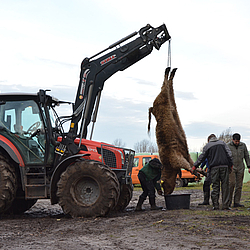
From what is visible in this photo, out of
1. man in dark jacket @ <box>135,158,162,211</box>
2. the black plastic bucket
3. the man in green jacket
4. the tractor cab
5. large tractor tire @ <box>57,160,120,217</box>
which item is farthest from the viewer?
the man in green jacket

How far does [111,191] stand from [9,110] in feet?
10.2

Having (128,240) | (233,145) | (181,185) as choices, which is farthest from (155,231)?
(181,185)

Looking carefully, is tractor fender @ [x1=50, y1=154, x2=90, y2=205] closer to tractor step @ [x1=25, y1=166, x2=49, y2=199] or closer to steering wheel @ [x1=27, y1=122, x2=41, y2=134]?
tractor step @ [x1=25, y1=166, x2=49, y2=199]

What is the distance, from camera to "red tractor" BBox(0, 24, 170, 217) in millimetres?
8211

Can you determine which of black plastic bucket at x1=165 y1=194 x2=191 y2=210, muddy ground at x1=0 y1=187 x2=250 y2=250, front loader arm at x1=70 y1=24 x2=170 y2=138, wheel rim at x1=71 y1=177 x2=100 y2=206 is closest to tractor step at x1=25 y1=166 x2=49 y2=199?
muddy ground at x1=0 y1=187 x2=250 y2=250

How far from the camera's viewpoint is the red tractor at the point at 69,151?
821cm

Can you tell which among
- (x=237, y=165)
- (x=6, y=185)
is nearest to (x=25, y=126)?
(x=6, y=185)

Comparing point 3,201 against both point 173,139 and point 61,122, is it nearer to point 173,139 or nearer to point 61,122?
point 61,122

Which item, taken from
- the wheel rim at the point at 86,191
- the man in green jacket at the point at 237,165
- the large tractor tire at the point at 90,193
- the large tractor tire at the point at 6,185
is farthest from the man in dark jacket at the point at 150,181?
the large tractor tire at the point at 6,185

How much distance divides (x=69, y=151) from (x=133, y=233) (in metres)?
3.18

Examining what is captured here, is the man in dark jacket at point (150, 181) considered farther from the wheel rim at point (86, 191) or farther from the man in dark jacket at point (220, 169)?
the wheel rim at point (86, 191)

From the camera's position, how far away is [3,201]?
8.20 m

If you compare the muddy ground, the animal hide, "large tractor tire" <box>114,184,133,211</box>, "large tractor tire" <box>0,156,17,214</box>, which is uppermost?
the animal hide

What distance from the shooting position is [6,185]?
26.8 feet
